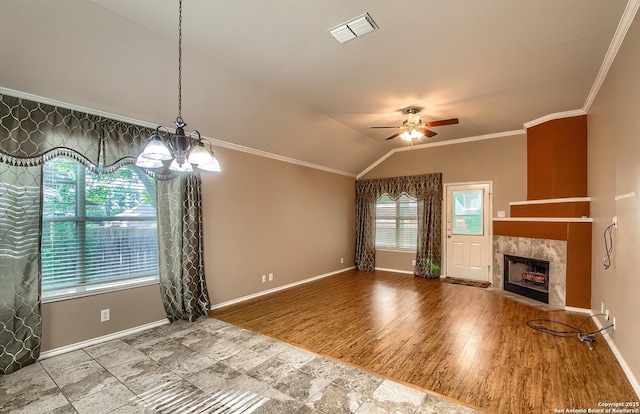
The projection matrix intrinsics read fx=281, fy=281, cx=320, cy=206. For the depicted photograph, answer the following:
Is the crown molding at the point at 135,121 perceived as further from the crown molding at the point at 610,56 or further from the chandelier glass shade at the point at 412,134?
the crown molding at the point at 610,56

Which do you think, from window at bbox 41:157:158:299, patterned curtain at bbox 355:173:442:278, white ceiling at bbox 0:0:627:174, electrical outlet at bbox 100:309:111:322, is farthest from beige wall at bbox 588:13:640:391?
electrical outlet at bbox 100:309:111:322

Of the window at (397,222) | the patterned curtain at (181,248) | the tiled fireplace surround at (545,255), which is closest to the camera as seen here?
the patterned curtain at (181,248)

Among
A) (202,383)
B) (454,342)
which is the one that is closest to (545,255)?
(454,342)

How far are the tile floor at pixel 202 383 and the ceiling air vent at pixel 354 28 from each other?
10.1 ft

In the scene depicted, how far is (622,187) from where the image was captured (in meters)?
2.60

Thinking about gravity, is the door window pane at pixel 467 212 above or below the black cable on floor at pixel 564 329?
above

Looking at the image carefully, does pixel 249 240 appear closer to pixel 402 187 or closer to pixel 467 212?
pixel 402 187

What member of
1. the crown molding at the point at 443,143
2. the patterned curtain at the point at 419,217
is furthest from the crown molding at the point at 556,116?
the patterned curtain at the point at 419,217

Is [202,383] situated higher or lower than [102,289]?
lower

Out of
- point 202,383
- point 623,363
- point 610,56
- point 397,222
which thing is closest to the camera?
point 202,383

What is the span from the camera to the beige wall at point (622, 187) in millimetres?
2275

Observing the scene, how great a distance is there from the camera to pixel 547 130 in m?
4.72

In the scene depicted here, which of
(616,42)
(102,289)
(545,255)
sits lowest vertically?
(102,289)

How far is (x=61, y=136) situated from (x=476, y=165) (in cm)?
668
